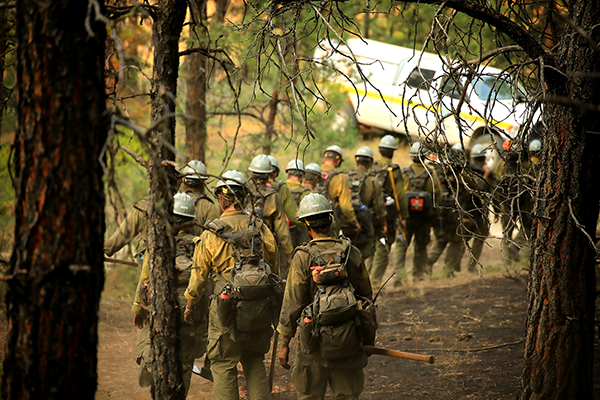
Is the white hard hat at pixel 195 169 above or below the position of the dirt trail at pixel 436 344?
above

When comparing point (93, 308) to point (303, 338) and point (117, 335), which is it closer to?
point (303, 338)

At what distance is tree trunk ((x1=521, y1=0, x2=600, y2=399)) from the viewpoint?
365 centimetres

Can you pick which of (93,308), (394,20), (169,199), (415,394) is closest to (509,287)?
(415,394)

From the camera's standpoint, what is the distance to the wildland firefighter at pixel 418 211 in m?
9.62

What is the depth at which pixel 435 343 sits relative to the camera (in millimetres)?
6531

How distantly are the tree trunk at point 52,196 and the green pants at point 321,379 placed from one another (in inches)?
92.1

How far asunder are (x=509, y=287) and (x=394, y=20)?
12458 mm

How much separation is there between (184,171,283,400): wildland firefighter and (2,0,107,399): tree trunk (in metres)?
2.28

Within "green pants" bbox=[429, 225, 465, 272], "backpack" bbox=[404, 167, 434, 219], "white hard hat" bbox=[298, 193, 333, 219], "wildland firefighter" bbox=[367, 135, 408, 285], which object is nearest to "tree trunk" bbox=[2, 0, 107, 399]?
"white hard hat" bbox=[298, 193, 333, 219]

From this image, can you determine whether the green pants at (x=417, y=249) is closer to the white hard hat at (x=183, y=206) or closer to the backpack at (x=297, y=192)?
the backpack at (x=297, y=192)

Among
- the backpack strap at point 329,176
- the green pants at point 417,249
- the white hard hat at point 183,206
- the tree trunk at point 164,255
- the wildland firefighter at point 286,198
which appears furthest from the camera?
the green pants at point 417,249

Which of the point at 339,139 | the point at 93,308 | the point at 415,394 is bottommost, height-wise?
the point at 415,394

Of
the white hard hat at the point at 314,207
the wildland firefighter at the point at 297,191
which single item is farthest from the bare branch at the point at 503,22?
the wildland firefighter at the point at 297,191

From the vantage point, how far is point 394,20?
18328 millimetres
